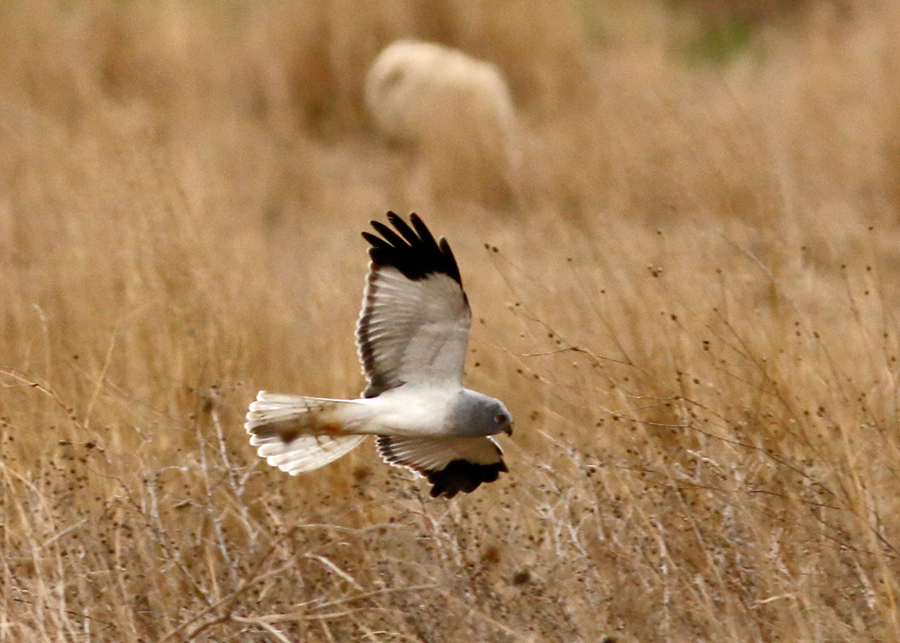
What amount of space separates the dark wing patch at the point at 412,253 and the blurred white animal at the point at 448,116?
17.4ft

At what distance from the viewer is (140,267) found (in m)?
5.90

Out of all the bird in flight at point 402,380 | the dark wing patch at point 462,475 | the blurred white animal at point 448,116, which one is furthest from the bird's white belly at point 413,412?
the blurred white animal at point 448,116

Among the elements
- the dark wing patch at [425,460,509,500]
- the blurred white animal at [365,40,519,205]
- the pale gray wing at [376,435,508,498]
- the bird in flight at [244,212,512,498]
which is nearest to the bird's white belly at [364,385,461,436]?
the bird in flight at [244,212,512,498]

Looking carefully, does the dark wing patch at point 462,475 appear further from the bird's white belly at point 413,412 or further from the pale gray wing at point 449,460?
the bird's white belly at point 413,412

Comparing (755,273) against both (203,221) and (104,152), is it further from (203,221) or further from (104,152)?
(104,152)

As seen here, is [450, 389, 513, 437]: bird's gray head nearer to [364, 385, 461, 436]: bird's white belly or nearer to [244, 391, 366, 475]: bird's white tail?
[364, 385, 461, 436]: bird's white belly

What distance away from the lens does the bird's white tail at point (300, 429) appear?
13.4 feet

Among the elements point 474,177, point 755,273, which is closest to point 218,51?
point 474,177

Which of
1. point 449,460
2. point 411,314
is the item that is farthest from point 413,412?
point 449,460

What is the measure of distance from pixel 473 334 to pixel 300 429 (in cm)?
172

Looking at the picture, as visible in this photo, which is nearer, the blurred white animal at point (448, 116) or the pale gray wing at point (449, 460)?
the pale gray wing at point (449, 460)

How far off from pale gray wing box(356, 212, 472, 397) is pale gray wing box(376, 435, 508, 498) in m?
0.28

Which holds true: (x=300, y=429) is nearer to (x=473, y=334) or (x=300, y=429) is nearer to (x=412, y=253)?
(x=412, y=253)

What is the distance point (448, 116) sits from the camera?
10000mm
